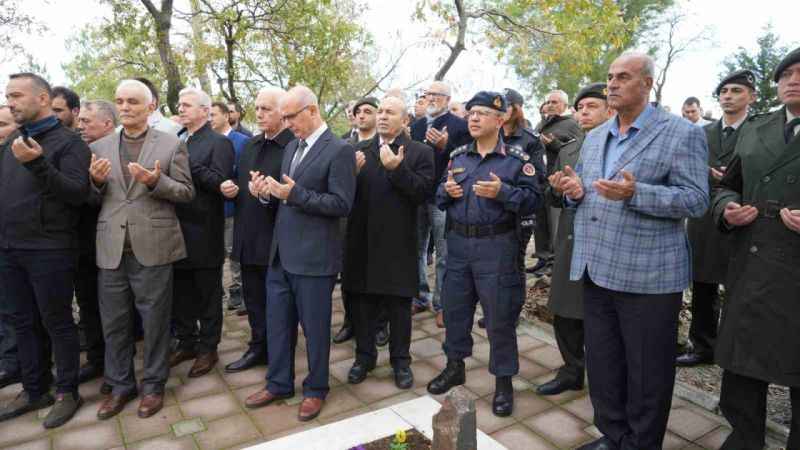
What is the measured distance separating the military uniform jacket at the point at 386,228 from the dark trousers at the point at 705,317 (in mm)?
2316

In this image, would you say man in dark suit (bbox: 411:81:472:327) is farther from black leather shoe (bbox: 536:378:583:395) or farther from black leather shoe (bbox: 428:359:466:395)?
black leather shoe (bbox: 536:378:583:395)

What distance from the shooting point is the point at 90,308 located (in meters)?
4.23

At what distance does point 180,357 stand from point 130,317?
2.90 feet

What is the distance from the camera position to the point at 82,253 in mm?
4105

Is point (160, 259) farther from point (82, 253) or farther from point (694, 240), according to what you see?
point (694, 240)

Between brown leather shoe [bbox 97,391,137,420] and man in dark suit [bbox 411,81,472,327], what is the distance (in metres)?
2.82

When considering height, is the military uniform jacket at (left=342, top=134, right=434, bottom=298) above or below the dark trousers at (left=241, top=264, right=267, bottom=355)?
above

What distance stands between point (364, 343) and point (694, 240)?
2.76m

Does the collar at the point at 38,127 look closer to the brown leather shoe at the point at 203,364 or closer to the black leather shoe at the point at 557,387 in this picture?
the brown leather shoe at the point at 203,364

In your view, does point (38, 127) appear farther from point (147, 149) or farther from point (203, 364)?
point (203, 364)

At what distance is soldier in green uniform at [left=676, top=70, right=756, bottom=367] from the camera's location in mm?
3955

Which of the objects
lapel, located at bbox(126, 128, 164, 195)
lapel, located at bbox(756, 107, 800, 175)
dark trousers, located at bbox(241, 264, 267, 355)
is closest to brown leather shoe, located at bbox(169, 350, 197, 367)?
dark trousers, located at bbox(241, 264, 267, 355)

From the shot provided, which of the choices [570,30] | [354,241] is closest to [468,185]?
[354,241]

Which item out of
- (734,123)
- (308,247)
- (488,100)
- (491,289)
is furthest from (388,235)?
(734,123)
